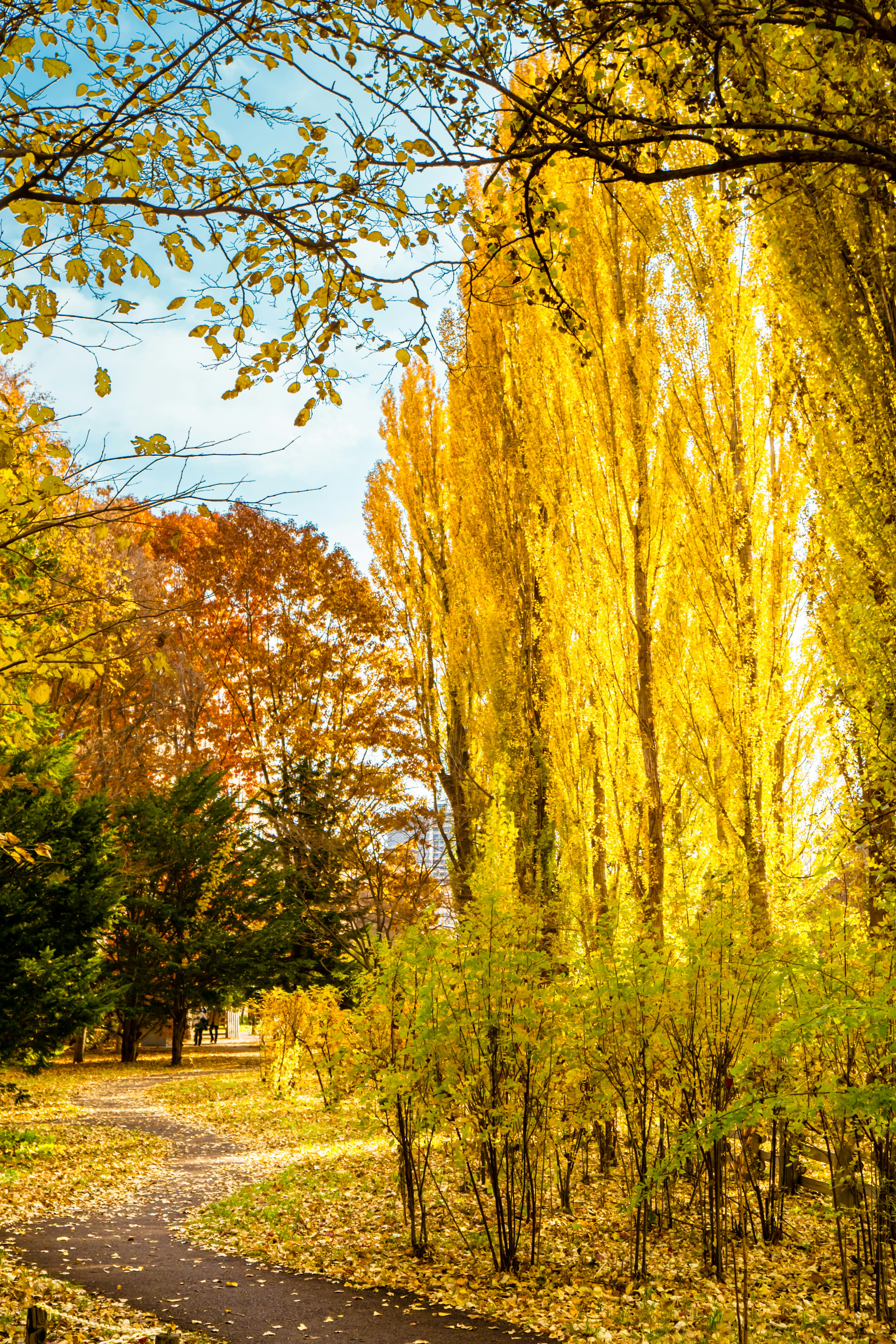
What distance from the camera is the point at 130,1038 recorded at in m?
18.5

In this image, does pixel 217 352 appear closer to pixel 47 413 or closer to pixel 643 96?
pixel 47 413

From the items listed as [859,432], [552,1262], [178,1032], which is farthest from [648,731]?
[178,1032]

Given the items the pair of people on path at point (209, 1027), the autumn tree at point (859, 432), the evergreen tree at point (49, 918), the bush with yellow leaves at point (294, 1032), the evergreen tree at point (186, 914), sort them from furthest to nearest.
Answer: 1. the pair of people on path at point (209, 1027)
2. the evergreen tree at point (186, 914)
3. the bush with yellow leaves at point (294, 1032)
4. the evergreen tree at point (49, 918)
5. the autumn tree at point (859, 432)

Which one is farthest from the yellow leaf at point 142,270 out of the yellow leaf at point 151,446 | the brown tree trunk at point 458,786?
the brown tree trunk at point 458,786

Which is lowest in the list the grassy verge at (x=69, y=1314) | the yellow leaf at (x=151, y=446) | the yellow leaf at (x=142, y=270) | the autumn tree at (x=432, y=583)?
the grassy verge at (x=69, y=1314)

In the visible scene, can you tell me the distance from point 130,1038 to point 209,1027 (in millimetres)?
6105

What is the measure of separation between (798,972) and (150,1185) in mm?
5783

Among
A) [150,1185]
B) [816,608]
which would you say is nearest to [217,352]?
[816,608]

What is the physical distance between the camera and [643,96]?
25.3 feet

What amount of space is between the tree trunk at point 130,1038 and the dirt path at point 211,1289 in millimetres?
12594

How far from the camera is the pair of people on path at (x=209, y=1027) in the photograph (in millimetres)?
22688

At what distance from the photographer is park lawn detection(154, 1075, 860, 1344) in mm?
4293

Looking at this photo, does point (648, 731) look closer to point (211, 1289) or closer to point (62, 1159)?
point (211, 1289)

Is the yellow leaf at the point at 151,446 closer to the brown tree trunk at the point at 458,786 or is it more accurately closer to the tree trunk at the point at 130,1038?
the brown tree trunk at the point at 458,786
